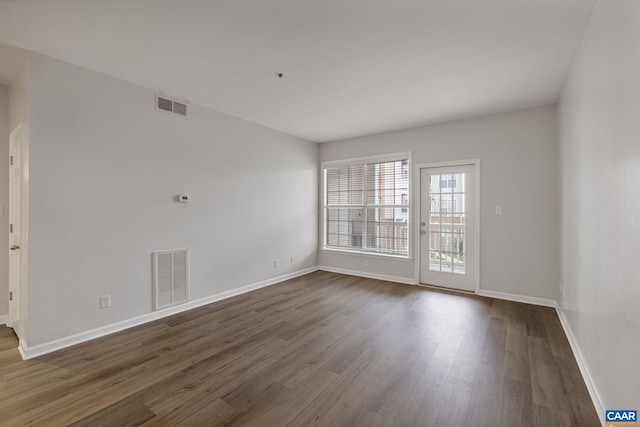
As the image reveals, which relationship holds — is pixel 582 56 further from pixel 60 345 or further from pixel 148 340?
pixel 60 345

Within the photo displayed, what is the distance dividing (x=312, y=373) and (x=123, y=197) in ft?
9.00

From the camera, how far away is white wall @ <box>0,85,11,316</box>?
3.15 meters

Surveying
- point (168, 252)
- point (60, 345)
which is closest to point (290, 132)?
point (168, 252)

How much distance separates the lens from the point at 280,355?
2525 mm

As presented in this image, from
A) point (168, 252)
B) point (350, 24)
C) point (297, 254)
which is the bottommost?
point (297, 254)

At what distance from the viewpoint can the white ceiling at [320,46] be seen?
2.00m

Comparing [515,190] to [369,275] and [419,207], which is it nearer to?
[419,207]

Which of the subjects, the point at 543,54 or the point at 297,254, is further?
the point at 297,254

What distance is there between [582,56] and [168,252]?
4.66m

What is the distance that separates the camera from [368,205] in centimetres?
553

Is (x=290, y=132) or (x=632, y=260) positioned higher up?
Answer: (x=290, y=132)

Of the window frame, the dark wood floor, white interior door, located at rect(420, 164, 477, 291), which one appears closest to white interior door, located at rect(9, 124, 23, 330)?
the dark wood floor

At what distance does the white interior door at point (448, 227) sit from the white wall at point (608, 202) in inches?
69.1

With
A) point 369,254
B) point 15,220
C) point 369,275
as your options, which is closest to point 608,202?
point 369,254
